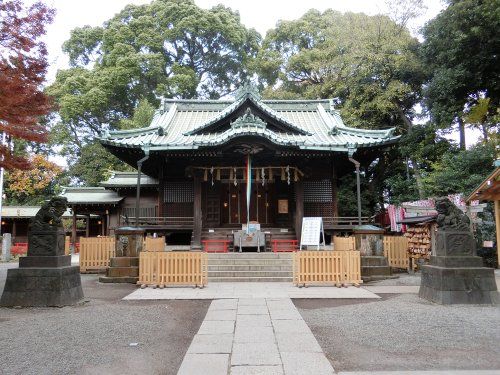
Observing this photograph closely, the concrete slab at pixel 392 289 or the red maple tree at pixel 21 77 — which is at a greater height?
the red maple tree at pixel 21 77

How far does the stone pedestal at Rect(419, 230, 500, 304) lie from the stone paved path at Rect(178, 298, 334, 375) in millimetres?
3197

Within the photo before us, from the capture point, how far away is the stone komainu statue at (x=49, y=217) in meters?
8.30

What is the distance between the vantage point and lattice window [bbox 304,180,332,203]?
17859 millimetres

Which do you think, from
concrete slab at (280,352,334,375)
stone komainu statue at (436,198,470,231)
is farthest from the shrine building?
concrete slab at (280,352,334,375)

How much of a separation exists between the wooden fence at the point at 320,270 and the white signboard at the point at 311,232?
394 cm

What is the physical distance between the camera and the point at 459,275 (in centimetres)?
784

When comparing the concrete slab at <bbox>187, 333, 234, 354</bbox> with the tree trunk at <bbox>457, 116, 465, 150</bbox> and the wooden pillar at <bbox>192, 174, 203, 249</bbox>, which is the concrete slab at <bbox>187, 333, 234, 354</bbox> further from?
the tree trunk at <bbox>457, 116, 465, 150</bbox>

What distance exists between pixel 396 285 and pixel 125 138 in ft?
40.3

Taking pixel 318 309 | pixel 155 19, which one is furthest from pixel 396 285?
pixel 155 19

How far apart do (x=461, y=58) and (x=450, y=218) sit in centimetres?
1627

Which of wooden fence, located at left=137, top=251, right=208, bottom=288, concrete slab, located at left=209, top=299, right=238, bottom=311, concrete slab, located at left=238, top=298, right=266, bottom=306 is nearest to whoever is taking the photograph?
concrete slab, located at left=209, top=299, right=238, bottom=311

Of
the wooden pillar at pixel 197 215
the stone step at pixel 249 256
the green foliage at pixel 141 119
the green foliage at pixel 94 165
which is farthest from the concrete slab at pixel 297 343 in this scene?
the green foliage at pixel 94 165

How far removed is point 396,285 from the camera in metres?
10.8

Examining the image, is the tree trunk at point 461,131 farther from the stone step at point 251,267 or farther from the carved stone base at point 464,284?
the carved stone base at point 464,284
